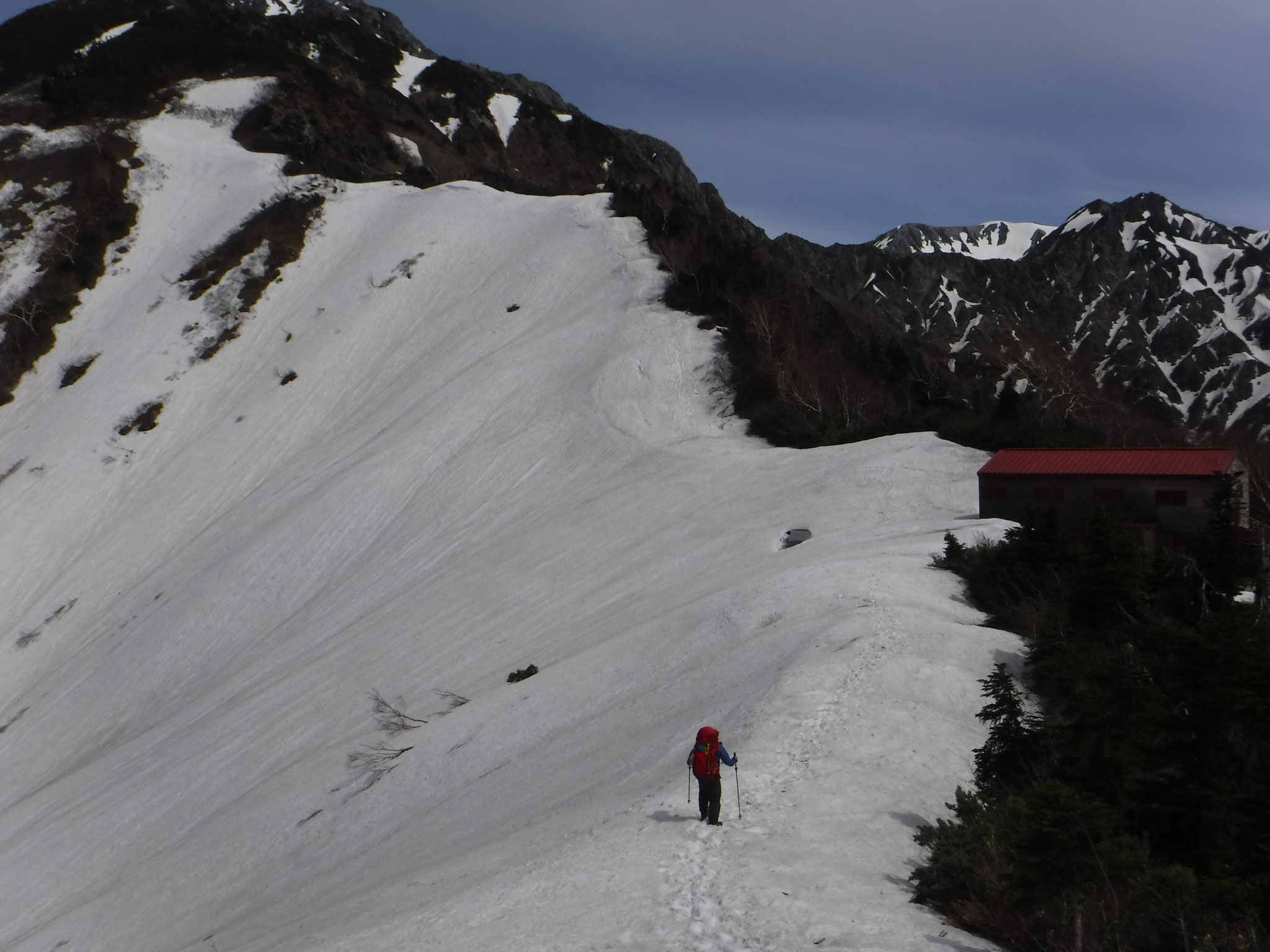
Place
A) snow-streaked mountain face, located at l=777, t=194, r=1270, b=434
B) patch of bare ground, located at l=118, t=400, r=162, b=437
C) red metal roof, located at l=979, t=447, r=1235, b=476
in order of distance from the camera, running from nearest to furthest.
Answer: red metal roof, located at l=979, t=447, r=1235, b=476 < patch of bare ground, located at l=118, t=400, r=162, b=437 < snow-streaked mountain face, located at l=777, t=194, r=1270, b=434

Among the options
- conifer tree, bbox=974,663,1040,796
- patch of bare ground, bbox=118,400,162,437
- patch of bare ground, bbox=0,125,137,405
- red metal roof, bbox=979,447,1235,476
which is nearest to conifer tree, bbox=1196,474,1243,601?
red metal roof, bbox=979,447,1235,476

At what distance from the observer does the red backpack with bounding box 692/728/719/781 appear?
10.4 meters

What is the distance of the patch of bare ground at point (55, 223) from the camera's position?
196ft

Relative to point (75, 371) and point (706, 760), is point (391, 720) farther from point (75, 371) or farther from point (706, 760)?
point (75, 371)

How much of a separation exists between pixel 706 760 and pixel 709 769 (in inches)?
4.1

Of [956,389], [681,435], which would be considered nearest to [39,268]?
[681,435]

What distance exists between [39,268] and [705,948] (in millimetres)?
71583

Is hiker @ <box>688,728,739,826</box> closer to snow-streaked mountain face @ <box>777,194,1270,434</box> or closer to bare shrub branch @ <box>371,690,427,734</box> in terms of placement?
bare shrub branch @ <box>371,690,427,734</box>

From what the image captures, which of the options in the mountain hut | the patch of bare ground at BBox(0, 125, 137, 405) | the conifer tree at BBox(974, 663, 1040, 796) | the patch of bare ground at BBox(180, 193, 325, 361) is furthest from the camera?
the patch of bare ground at BBox(0, 125, 137, 405)

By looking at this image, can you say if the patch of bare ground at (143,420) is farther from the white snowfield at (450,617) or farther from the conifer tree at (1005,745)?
the conifer tree at (1005,745)

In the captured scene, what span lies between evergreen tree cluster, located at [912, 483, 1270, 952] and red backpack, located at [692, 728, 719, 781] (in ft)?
7.76

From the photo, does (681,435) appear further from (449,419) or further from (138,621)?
(138,621)

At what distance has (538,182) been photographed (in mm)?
102125

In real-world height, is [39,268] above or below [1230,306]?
below
